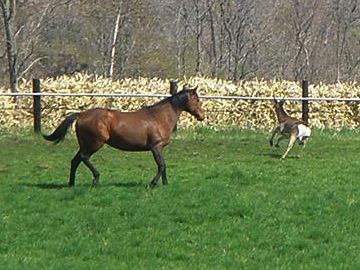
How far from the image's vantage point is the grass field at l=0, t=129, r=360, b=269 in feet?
25.4

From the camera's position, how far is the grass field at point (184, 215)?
7.75m

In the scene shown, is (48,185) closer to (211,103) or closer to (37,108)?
(37,108)

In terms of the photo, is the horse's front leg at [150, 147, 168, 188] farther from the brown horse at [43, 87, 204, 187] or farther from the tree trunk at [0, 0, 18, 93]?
the tree trunk at [0, 0, 18, 93]

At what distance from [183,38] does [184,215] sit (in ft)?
106

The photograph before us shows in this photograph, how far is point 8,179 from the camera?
1223 cm

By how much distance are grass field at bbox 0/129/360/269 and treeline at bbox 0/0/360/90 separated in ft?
A: 69.2

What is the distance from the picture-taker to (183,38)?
4134 centimetres

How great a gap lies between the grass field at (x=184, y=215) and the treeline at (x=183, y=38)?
21.1 m

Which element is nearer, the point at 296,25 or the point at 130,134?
the point at 130,134

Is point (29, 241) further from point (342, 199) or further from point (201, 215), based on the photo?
point (342, 199)

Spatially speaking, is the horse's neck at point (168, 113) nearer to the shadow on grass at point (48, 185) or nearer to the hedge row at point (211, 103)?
the shadow on grass at point (48, 185)

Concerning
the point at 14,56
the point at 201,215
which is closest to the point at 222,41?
the point at 14,56

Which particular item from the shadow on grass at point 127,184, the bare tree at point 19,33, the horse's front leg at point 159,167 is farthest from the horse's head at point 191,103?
the bare tree at point 19,33

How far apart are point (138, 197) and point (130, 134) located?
1150 mm
